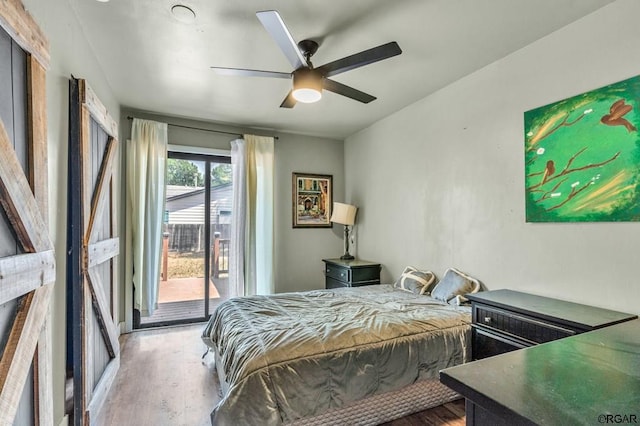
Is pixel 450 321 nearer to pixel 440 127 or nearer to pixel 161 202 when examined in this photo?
pixel 440 127

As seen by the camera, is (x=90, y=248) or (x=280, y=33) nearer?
(x=280, y=33)

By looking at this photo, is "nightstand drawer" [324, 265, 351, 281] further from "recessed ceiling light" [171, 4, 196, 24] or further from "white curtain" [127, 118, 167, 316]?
"recessed ceiling light" [171, 4, 196, 24]

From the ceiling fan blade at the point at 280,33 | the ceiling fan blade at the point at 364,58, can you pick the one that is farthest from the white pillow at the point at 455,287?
the ceiling fan blade at the point at 280,33

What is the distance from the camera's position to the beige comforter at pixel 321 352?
1.67 m

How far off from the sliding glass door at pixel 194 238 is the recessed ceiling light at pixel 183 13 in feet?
7.87

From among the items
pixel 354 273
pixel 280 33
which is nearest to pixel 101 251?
pixel 280 33

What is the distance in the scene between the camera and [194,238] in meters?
4.26

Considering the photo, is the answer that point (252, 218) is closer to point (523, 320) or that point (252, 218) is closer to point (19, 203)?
point (19, 203)

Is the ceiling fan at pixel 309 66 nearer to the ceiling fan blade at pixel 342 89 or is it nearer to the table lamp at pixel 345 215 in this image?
the ceiling fan blade at pixel 342 89

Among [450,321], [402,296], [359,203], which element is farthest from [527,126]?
[359,203]

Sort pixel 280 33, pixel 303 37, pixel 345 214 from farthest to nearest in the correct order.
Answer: pixel 345 214 → pixel 303 37 → pixel 280 33

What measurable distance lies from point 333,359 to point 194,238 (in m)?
3.05

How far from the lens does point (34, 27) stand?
4.68ft

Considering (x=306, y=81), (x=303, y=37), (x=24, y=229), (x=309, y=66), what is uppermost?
(x=303, y=37)
